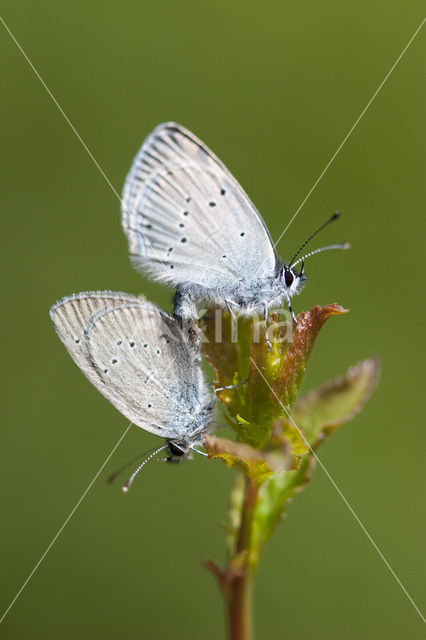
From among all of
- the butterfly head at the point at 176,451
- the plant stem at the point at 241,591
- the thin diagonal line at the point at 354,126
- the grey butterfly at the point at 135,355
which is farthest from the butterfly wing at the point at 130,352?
the thin diagonal line at the point at 354,126

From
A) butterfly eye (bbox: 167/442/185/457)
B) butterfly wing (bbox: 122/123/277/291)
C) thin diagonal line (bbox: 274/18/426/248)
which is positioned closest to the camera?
butterfly eye (bbox: 167/442/185/457)

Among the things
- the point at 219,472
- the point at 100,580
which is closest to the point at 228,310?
the point at 219,472

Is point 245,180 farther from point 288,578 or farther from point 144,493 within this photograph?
point 288,578

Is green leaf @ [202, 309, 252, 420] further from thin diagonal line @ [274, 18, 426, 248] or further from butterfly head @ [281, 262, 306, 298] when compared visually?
thin diagonal line @ [274, 18, 426, 248]

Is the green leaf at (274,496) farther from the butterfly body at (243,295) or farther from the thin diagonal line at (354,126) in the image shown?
the thin diagonal line at (354,126)

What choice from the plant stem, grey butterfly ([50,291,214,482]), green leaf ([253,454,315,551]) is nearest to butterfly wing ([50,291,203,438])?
grey butterfly ([50,291,214,482])

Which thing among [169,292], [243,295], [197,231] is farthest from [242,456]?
[169,292]
